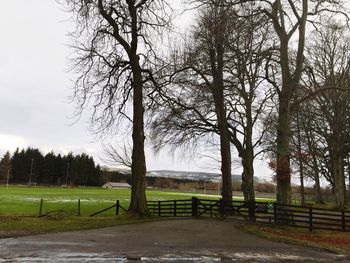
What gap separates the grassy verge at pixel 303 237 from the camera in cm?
1469

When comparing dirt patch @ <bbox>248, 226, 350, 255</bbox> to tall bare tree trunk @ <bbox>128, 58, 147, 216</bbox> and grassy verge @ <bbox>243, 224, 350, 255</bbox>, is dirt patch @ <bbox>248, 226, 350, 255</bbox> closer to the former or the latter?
grassy verge @ <bbox>243, 224, 350, 255</bbox>

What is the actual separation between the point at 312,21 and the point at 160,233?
1434 centimetres

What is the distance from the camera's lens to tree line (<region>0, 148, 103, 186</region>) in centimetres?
15712

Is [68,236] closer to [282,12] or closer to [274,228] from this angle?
[274,228]

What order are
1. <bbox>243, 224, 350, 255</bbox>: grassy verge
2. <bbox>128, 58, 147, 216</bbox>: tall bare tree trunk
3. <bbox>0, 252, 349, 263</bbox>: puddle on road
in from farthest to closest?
<bbox>128, 58, 147, 216</bbox>: tall bare tree trunk
<bbox>243, 224, 350, 255</bbox>: grassy verge
<bbox>0, 252, 349, 263</bbox>: puddle on road

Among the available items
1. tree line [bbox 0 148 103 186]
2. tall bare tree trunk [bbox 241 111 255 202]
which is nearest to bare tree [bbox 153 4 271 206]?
tall bare tree trunk [bbox 241 111 255 202]

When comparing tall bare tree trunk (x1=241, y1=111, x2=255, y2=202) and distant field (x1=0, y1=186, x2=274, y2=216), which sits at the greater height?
tall bare tree trunk (x1=241, y1=111, x2=255, y2=202)

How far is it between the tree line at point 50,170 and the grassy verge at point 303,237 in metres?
141

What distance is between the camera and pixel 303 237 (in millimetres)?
17812

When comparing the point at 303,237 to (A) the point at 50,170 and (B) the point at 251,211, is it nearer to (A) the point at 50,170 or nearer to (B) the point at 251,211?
(B) the point at 251,211

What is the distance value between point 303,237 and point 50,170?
15092 cm

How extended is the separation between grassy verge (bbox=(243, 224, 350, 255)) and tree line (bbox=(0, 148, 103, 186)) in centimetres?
14138

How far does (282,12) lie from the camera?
22.5 metres

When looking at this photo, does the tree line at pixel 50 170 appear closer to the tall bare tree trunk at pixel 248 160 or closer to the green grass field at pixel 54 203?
the green grass field at pixel 54 203
